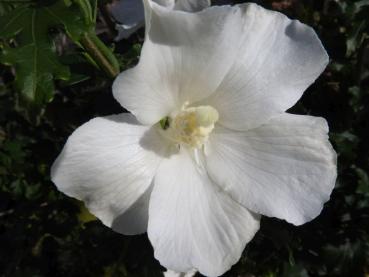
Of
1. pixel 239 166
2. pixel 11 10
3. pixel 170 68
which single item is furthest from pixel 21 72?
pixel 239 166

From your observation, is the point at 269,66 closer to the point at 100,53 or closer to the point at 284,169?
the point at 284,169

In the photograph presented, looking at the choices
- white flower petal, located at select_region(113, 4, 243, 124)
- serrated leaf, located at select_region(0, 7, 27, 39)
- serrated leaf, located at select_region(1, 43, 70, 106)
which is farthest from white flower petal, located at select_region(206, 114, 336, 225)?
serrated leaf, located at select_region(0, 7, 27, 39)

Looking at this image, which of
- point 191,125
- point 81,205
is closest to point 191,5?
point 191,125

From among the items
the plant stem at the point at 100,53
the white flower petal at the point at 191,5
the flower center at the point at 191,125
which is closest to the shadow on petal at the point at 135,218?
the flower center at the point at 191,125

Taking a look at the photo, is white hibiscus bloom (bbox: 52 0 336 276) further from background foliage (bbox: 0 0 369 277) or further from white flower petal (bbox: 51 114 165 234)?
background foliage (bbox: 0 0 369 277)

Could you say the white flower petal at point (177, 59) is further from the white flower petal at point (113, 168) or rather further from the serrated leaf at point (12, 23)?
the serrated leaf at point (12, 23)

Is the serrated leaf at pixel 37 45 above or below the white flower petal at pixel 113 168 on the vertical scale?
above
